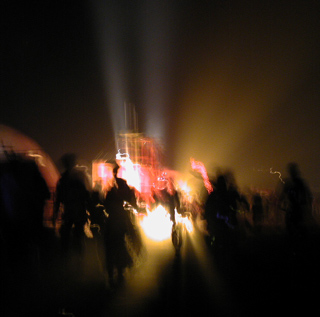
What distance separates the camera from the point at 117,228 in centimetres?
604

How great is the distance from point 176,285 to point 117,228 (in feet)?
4.31

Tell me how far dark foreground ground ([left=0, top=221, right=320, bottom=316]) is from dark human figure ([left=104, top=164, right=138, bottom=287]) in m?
0.33

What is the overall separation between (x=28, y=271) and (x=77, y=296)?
228 cm

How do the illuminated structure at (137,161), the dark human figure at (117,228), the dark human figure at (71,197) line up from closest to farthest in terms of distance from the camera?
the dark human figure at (117,228), the dark human figure at (71,197), the illuminated structure at (137,161)

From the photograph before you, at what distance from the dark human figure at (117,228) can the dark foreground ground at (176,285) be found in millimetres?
332

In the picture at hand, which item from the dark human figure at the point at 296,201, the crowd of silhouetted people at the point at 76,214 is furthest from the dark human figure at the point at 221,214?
the dark human figure at the point at 296,201

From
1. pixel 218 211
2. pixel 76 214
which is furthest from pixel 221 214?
pixel 76 214

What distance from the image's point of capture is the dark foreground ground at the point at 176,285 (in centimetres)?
470

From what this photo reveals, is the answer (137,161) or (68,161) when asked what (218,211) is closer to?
→ (68,161)

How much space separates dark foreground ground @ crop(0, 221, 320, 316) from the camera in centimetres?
470

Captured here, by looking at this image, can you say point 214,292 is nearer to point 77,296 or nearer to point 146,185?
point 77,296

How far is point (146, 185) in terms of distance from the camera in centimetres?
2145

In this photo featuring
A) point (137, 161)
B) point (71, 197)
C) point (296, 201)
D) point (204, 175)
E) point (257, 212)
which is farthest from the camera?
point (137, 161)

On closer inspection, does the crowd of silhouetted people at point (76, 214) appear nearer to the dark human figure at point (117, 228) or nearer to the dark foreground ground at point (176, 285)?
the dark human figure at point (117, 228)
